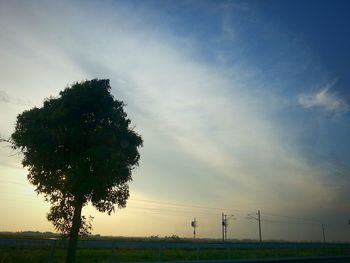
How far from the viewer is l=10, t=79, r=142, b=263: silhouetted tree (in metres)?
27.2

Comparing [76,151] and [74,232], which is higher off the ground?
[76,151]

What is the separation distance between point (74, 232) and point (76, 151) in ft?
19.3

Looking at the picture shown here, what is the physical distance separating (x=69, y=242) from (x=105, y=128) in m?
8.68

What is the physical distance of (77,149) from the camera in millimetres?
28109

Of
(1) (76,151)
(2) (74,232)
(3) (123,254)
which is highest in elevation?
(1) (76,151)

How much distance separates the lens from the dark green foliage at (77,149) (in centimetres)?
2725

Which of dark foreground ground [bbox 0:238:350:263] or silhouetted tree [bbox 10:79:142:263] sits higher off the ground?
silhouetted tree [bbox 10:79:142:263]

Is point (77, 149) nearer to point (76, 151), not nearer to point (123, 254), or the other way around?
point (76, 151)

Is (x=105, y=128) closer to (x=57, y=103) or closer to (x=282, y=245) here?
(x=57, y=103)

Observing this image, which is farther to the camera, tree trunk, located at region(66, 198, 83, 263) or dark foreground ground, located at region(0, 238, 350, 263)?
dark foreground ground, located at region(0, 238, 350, 263)

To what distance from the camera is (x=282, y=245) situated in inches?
1905

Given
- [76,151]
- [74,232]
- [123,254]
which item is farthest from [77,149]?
[123,254]

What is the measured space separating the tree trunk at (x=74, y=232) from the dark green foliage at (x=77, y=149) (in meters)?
0.16

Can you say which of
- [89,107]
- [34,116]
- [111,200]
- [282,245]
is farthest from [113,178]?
[282,245]
